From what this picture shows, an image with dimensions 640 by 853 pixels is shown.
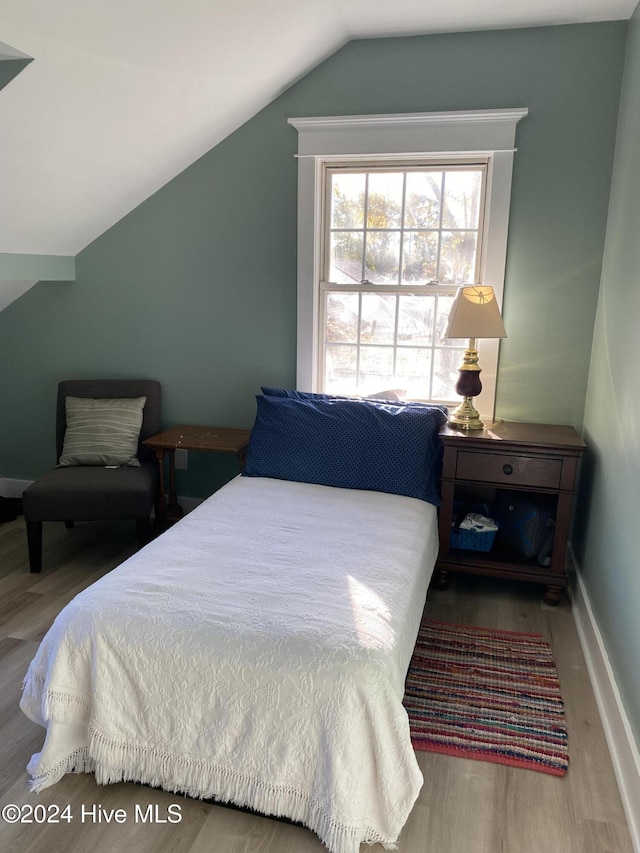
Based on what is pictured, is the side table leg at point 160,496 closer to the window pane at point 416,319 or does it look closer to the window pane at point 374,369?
the window pane at point 374,369

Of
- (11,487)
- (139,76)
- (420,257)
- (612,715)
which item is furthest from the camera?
(11,487)

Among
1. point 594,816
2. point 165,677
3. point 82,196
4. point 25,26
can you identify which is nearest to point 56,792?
point 165,677

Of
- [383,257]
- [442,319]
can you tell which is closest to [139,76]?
[383,257]

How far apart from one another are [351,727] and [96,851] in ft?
2.38

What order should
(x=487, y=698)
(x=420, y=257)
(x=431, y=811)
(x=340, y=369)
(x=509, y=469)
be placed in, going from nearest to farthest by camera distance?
(x=431, y=811) → (x=487, y=698) → (x=509, y=469) → (x=420, y=257) → (x=340, y=369)

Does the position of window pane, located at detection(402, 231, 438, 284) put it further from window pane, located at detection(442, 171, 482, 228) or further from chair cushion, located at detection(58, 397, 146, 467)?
chair cushion, located at detection(58, 397, 146, 467)

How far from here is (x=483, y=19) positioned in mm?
2816

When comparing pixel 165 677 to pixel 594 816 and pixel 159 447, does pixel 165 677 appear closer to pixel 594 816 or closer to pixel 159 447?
pixel 594 816

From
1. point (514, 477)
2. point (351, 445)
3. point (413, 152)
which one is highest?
point (413, 152)

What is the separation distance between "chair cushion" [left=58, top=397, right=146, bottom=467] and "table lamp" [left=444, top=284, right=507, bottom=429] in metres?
1.66

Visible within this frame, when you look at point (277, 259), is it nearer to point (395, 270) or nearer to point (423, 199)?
point (395, 270)

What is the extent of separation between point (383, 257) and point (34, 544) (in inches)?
87.2

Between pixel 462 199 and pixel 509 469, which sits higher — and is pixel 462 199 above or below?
above

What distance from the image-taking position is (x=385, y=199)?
10.6ft
